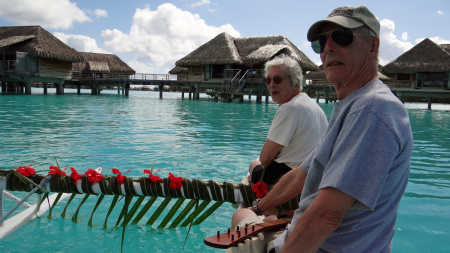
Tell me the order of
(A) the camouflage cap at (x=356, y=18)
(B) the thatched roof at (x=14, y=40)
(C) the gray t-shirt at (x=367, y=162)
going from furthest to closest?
(B) the thatched roof at (x=14, y=40) < (A) the camouflage cap at (x=356, y=18) < (C) the gray t-shirt at (x=367, y=162)

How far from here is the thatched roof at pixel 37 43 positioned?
2509cm

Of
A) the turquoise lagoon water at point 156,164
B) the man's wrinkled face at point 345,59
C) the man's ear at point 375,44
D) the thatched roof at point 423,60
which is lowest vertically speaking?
the turquoise lagoon water at point 156,164

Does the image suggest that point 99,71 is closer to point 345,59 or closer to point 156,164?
point 156,164

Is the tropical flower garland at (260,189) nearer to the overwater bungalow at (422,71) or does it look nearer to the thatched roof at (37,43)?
the thatched roof at (37,43)

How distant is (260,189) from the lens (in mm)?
2371

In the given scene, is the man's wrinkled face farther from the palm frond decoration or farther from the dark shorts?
the palm frond decoration

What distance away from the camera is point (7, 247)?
2.82 meters

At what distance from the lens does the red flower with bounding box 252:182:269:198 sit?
92.8 inches

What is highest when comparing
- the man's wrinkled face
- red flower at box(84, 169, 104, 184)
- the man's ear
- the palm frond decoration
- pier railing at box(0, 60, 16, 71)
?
→ pier railing at box(0, 60, 16, 71)

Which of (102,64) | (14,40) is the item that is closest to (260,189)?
(14,40)

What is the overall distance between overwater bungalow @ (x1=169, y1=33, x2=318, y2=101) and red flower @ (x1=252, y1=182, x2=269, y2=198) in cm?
2182

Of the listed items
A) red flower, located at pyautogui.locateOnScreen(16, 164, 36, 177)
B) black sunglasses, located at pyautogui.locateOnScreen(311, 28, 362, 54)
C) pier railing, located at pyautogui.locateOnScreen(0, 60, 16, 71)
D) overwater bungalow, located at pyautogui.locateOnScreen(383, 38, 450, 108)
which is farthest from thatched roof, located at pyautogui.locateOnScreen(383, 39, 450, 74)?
pier railing, located at pyautogui.locateOnScreen(0, 60, 16, 71)

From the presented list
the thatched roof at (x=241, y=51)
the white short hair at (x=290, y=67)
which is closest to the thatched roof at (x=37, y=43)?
the thatched roof at (x=241, y=51)

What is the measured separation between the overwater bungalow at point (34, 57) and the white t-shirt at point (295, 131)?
87.9 feet
